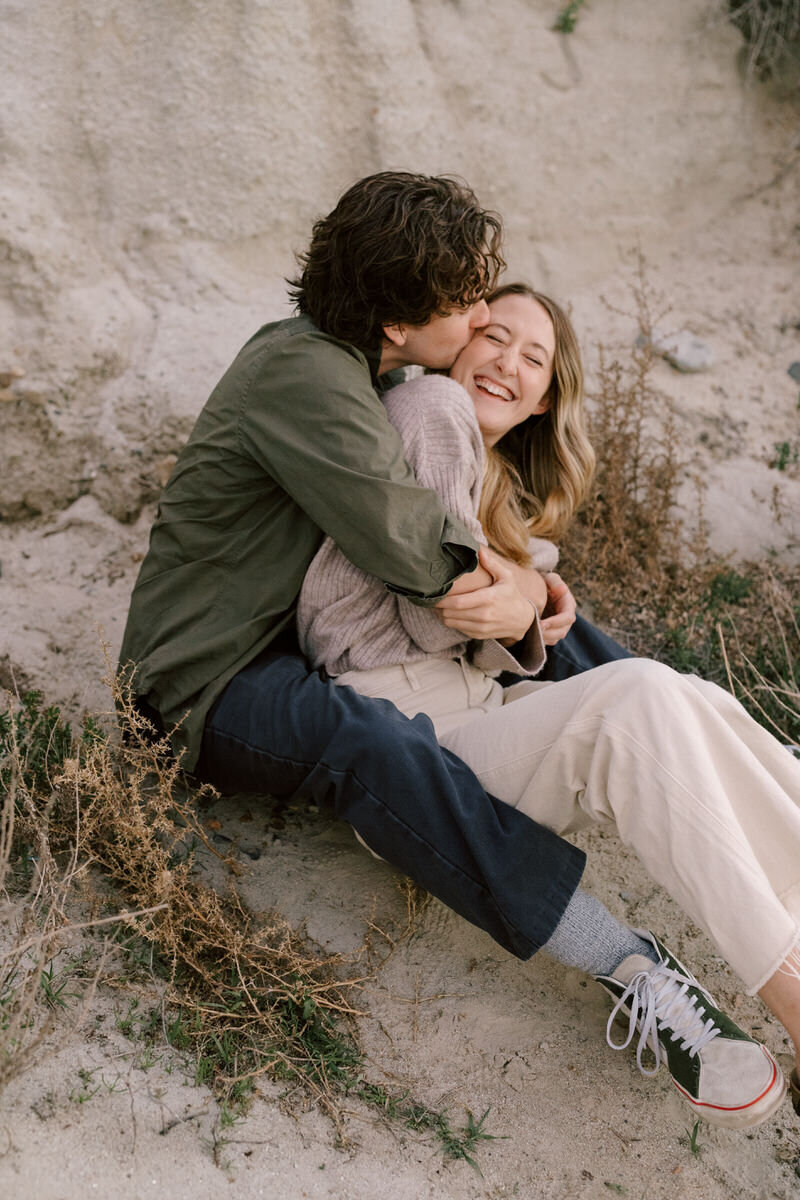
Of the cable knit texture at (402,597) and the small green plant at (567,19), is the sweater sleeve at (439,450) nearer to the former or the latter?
the cable knit texture at (402,597)

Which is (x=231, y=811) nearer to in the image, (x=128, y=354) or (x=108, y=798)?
(x=108, y=798)

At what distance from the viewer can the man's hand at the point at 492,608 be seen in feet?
7.94

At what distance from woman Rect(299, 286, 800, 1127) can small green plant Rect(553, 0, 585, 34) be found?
2676 mm

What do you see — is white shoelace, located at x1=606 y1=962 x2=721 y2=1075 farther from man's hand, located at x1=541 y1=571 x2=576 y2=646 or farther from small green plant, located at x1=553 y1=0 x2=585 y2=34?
small green plant, located at x1=553 y1=0 x2=585 y2=34

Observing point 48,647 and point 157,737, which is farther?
point 48,647

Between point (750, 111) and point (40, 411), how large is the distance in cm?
382

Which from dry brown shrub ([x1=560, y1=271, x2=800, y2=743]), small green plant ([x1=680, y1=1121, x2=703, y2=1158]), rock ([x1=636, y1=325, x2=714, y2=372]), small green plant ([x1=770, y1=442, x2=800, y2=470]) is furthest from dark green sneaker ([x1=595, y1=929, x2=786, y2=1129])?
rock ([x1=636, y1=325, x2=714, y2=372])

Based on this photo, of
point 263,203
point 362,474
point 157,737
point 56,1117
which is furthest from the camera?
point 263,203

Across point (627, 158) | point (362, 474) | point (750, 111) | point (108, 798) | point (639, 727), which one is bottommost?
point (108, 798)

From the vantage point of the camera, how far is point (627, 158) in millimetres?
4836

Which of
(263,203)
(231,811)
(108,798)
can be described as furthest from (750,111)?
(108,798)

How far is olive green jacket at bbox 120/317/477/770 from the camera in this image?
222cm

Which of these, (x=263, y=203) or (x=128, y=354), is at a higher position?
(x=263, y=203)

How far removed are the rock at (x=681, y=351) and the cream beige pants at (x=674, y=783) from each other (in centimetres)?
264
